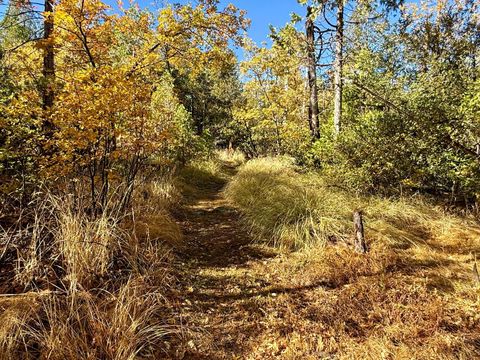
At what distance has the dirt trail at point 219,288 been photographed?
253 centimetres

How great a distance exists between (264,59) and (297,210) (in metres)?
7.73

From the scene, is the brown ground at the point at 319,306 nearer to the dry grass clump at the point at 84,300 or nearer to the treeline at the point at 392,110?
the dry grass clump at the point at 84,300

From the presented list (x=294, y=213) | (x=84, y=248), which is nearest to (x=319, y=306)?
(x=294, y=213)

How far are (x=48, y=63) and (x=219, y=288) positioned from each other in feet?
14.6

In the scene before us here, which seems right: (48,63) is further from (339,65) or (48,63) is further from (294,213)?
(339,65)

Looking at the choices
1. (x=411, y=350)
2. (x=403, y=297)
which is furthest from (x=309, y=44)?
Result: (x=411, y=350)

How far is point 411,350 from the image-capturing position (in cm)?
232

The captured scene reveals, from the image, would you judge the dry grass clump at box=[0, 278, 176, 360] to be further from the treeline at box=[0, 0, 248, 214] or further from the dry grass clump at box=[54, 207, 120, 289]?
the treeline at box=[0, 0, 248, 214]

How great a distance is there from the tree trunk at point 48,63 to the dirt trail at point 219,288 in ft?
8.76

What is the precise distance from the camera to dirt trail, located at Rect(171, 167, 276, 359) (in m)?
2.53

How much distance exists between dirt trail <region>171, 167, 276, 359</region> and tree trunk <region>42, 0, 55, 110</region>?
2.67m

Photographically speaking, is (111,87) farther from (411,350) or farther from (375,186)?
(375,186)

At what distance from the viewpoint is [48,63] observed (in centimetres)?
516

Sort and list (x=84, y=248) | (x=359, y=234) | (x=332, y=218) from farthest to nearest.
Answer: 1. (x=332, y=218)
2. (x=359, y=234)
3. (x=84, y=248)
